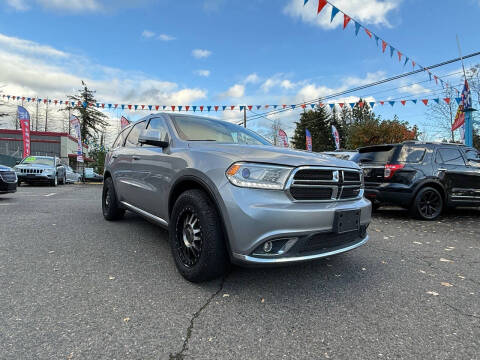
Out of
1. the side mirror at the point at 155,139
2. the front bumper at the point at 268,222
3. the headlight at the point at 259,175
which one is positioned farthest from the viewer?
the side mirror at the point at 155,139

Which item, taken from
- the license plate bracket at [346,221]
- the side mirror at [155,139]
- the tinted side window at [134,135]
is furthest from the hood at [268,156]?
the tinted side window at [134,135]

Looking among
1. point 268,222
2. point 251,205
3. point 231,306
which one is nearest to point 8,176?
point 231,306

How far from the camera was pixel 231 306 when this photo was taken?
2.28 metres

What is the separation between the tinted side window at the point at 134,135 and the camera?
429 centimetres

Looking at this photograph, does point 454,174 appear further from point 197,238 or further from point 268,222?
point 197,238

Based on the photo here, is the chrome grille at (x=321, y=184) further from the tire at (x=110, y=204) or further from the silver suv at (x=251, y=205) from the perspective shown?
the tire at (x=110, y=204)

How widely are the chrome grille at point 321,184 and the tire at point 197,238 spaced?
674mm

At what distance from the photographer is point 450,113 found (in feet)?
80.6

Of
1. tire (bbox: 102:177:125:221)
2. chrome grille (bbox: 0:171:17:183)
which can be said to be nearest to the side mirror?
tire (bbox: 102:177:125:221)

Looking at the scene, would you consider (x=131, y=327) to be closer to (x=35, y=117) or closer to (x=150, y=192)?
(x=150, y=192)

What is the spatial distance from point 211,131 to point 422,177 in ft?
15.3

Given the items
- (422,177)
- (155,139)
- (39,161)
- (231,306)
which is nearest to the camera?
(231,306)

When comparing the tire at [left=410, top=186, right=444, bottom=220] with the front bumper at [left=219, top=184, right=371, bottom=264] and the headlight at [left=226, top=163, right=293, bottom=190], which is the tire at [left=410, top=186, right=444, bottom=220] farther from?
the headlight at [left=226, top=163, right=293, bottom=190]

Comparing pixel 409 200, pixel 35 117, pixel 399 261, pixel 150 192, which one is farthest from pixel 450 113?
pixel 35 117
